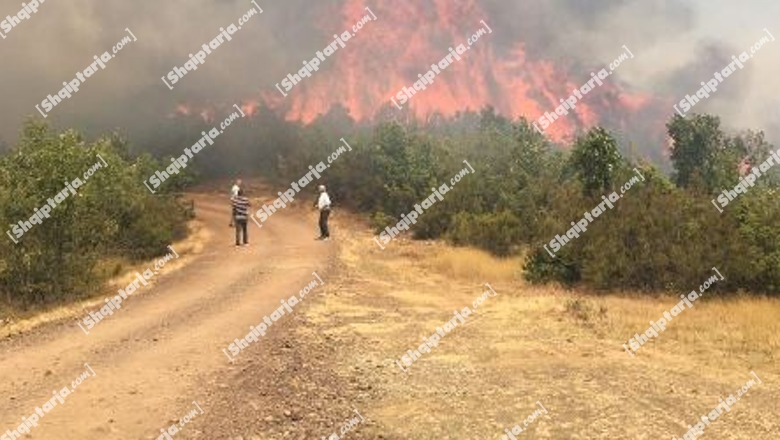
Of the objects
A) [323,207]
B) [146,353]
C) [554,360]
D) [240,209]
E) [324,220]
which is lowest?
[554,360]

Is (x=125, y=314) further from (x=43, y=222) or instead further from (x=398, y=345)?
(x=398, y=345)

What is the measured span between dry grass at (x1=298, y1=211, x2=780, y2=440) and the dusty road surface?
5.98 feet

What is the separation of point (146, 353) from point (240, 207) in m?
13.8

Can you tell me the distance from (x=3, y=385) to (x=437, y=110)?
65257mm

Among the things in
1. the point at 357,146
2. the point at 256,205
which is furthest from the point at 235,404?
the point at 256,205

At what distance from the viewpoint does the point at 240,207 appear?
25266 millimetres

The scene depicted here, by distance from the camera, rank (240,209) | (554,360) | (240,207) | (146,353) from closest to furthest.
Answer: (554,360) → (146,353) → (240,207) → (240,209)

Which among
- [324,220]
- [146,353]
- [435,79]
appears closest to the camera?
[146,353]

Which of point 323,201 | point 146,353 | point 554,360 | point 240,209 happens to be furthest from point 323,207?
point 554,360

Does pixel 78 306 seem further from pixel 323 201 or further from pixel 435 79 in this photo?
pixel 435 79

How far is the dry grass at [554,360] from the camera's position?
28.8 feet

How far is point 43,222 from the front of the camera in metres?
17.9

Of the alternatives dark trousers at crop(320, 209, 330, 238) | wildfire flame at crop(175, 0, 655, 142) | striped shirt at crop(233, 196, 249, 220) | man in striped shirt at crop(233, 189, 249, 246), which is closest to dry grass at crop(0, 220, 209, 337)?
man in striped shirt at crop(233, 189, 249, 246)

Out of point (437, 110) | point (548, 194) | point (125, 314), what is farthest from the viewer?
point (437, 110)
